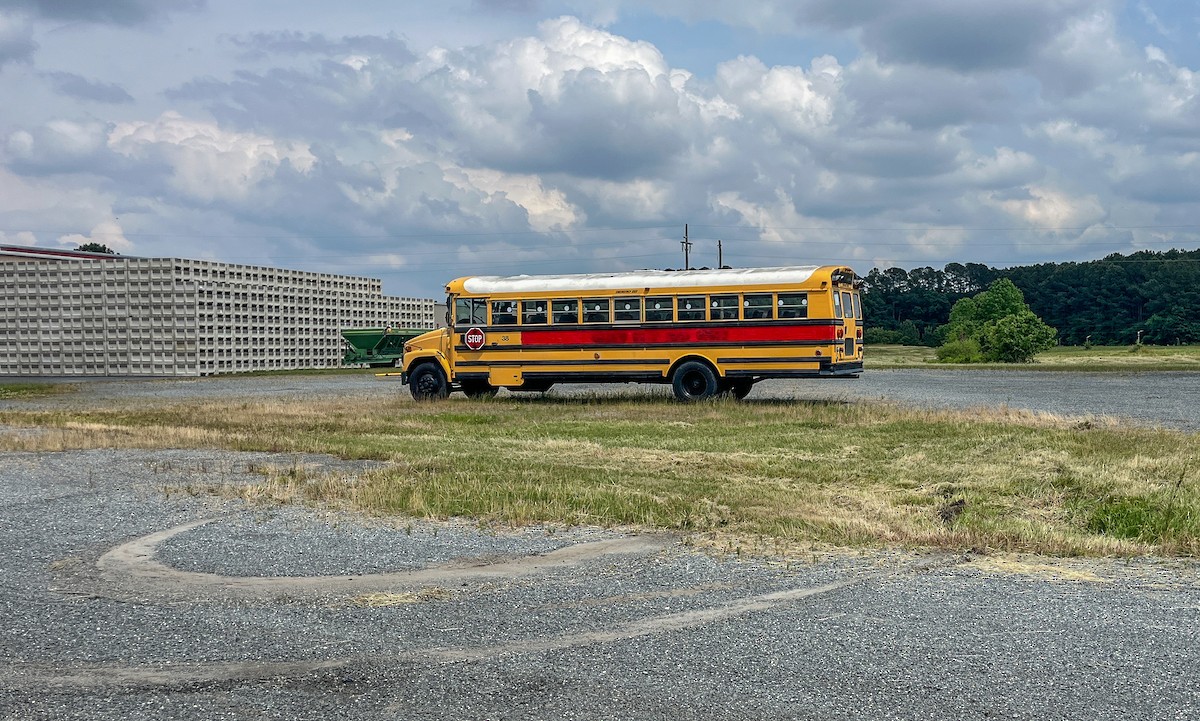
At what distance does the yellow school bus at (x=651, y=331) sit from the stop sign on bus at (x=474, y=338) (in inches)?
0.8

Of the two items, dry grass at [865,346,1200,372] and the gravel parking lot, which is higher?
dry grass at [865,346,1200,372]

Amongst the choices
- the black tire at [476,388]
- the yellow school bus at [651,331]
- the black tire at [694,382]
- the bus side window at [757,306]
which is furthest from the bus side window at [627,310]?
the black tire at [476,388]

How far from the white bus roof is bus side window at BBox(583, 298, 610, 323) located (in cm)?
27

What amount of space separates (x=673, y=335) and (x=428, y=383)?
19.3 ft

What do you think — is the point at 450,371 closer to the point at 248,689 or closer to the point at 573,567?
A: the point at 573,567

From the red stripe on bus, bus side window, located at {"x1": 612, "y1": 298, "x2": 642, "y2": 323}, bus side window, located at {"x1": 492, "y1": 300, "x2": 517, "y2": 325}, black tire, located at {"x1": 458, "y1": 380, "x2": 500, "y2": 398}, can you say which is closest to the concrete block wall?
black tire, located at {"x1": 458, "y1": 380, "x2": 500, "y2": 398}

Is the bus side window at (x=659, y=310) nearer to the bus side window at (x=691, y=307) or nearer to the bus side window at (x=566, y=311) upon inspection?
the bus side window at (x=691, y=307)

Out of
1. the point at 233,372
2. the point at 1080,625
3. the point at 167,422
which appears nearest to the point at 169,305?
the point at 233,372

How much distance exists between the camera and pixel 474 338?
22.9 m

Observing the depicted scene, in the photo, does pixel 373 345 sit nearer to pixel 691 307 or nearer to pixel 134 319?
pixel 134 319

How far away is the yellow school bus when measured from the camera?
67.1 feet

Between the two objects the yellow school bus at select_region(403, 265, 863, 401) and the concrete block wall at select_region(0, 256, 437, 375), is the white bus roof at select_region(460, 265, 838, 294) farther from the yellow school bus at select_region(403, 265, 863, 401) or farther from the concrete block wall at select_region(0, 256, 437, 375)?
the concrete block wall at select_region(0, 256, 437, 375)

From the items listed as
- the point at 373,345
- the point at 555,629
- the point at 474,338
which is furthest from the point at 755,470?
the point at 373,345

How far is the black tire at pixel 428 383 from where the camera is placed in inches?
922
